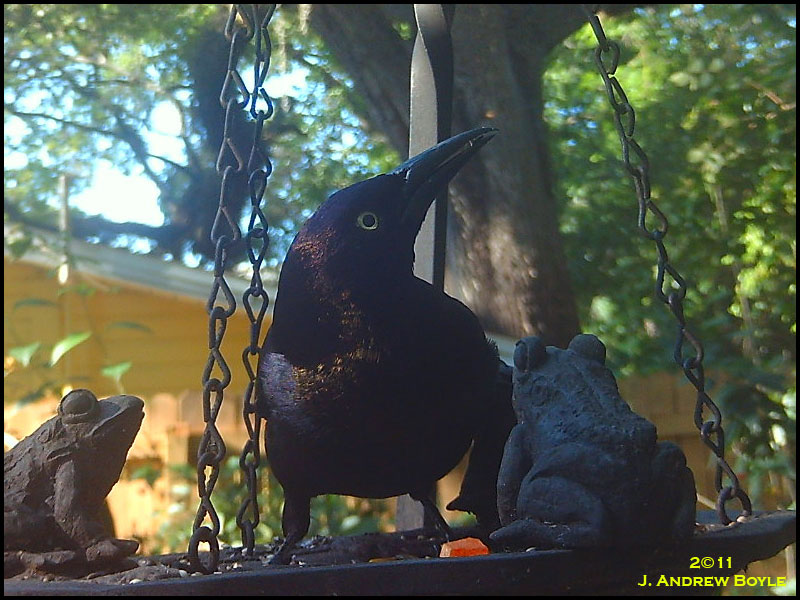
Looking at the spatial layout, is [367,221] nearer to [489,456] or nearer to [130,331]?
[489,456]

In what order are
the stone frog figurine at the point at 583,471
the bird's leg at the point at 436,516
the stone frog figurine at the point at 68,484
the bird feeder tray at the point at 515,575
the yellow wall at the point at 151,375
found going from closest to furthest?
1. the bird feeder tray at the point at 515,575
2. the stone frog figurine at the point at 583,471
3. the stone frog figurine at the point at 68,484
4. the bird's leg at the point at 436,516
5. the yellow wall at the point at 151,375

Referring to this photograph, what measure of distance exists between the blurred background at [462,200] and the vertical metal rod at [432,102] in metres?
1.29

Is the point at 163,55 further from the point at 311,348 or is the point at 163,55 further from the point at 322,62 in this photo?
the point at 311,348

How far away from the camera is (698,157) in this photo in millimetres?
3387

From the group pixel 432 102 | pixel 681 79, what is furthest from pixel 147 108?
pixel 432 102

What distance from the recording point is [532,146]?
270 cm

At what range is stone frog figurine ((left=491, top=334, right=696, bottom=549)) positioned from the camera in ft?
2.40

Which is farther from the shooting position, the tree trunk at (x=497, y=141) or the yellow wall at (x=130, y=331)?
the yellow wall at (x=130, y=331)

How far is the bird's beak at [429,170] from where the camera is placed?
99 centimetres

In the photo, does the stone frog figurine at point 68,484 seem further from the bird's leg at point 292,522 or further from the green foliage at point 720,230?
the green foliage at point 720,230

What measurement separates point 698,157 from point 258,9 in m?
2.54

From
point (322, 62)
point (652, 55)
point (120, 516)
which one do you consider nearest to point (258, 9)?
point (120, 516)

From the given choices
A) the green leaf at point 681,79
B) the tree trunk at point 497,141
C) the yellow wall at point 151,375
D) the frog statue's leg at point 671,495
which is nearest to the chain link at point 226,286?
the frog statue's leg at point 671,495

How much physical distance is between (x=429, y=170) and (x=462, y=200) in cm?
170
